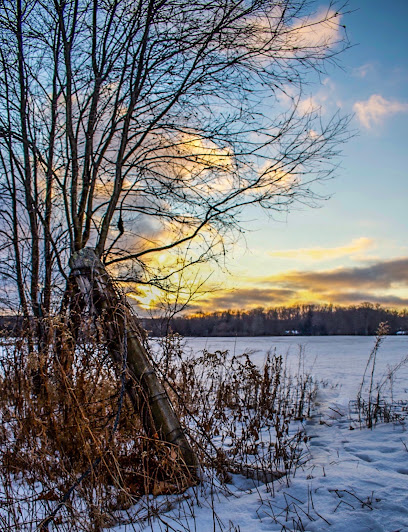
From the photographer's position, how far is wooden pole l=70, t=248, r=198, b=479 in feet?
8.50

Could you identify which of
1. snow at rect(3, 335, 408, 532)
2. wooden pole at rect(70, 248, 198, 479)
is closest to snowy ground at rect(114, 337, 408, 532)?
snow at rect(3, 335, 408, 532)

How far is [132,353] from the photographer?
2.74 m

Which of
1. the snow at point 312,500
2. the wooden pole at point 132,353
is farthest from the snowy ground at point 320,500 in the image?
the wooden pole at point 132,353

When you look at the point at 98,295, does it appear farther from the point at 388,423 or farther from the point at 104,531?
the point at 388,423

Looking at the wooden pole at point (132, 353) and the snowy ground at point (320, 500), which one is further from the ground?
the wooden pole at point (132, 353)

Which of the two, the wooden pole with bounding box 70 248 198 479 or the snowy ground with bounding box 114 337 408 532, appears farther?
the wooden pole with bounding box 70 248 198 479

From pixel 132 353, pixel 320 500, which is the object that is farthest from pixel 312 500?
pixel 132 353

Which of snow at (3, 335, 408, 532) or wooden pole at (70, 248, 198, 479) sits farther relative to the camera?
wooden pole at (70, 248, 198, 479)

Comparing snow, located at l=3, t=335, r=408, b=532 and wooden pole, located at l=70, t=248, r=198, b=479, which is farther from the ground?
wooden pole, located at l=70, t=248, r=198, b=479

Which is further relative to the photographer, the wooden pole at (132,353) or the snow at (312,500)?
the wooden pole at (132,353)

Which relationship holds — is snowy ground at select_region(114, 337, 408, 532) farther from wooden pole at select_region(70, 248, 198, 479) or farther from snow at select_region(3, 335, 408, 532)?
wooden pole at select_region(70, 248, 198, 479)

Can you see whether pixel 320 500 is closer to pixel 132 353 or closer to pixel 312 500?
pixel 312 500

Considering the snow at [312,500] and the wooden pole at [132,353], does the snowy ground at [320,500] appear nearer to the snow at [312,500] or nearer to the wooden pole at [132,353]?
the snow at [312,500]

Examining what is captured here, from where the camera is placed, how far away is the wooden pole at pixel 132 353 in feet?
8.50
